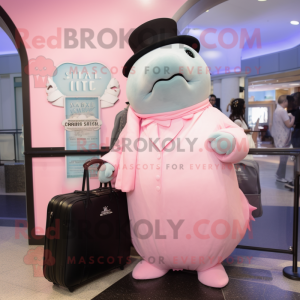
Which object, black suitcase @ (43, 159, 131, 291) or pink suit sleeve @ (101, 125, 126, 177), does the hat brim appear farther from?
black suitcase @ (43, 159, 131, 291)

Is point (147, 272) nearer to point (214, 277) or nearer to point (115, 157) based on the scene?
point (214, 277)

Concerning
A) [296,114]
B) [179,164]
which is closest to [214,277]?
[179,164]

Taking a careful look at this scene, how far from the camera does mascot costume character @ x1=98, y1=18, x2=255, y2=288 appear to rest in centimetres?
174

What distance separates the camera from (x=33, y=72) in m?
2.69

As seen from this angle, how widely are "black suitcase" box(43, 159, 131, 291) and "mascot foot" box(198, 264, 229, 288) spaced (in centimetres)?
62

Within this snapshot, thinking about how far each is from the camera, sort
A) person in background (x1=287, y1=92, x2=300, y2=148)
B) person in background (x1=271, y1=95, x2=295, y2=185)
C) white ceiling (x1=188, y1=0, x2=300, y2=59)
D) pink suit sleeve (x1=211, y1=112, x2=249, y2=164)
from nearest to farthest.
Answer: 1. pink suit sleeve (x1=211, y1=112, x2=249, y2=164)
2. person in background (x1=287, y1=92, x2=300, y2=148)
3. person in background (x1=271, y1=95, x2=295, y2=185)
4. white ceiling (x1=188, y1=0, x2=300, y2=59)

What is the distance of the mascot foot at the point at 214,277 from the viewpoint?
1.89m

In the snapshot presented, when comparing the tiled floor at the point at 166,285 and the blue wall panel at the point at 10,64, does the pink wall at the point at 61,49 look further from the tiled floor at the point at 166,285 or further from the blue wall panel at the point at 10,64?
the blue wall panel at the point at 10,64

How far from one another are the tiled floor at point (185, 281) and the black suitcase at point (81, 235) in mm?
108

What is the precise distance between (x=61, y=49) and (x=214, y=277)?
2186mm

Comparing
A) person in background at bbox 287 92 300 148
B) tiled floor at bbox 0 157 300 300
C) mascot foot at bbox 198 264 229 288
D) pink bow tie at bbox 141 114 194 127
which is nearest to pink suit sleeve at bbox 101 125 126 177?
pink bow tie at bbox 141 114 194 127

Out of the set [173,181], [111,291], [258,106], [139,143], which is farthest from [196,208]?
[258,106]

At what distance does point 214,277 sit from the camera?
190cm

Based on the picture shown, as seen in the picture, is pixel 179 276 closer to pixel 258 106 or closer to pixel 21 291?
pixel 21 291
